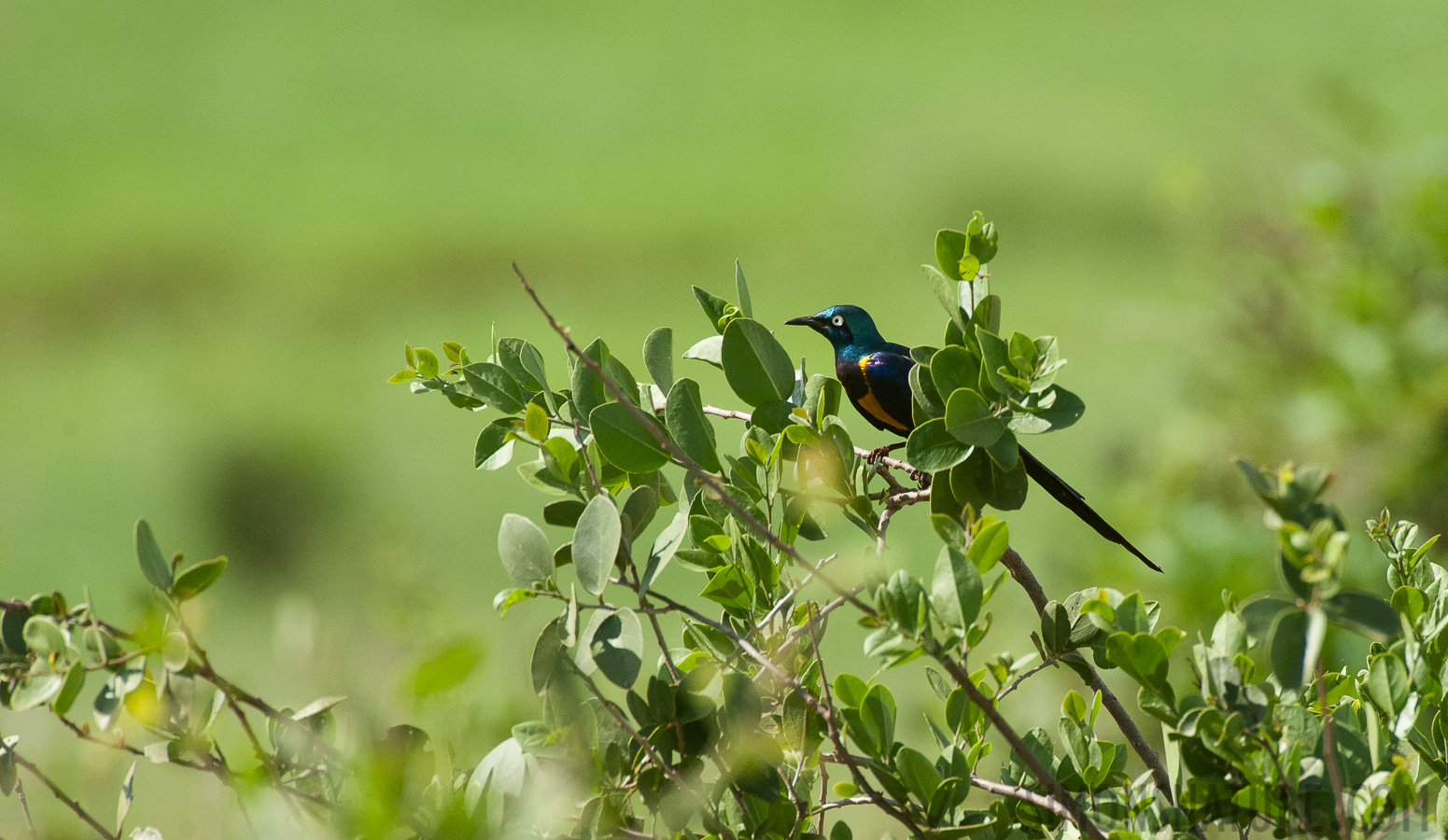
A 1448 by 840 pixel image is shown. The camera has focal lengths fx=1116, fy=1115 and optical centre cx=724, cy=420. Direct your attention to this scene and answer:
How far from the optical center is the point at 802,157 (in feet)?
23.7

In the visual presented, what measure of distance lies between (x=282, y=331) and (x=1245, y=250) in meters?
5.37

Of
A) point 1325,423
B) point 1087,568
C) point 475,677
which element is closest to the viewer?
point 475,677

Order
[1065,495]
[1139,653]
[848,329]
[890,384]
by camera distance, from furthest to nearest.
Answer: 1. [848,329]
2. [890,384]
3. [1065,495]
4. [1139,653]

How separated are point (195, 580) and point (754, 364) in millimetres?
337

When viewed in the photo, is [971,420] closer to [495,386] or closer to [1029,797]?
[1029,797]

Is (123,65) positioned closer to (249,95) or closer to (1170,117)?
(249,95)

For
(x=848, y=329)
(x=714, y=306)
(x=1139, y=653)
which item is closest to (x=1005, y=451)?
(x=1139, y=653)

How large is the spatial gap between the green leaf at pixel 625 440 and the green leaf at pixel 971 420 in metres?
0.16

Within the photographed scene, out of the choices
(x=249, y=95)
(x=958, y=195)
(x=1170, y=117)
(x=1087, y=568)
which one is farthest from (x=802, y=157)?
(x=1087, y=568)

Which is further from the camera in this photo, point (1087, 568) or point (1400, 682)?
point (1087, 568)

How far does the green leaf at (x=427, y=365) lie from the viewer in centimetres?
78

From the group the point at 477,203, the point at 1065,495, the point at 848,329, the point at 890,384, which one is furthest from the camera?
the point at 477,203

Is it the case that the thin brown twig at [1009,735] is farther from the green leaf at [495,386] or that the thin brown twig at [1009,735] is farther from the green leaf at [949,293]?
the green leaf at [495,386]

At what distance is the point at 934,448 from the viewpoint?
64cm
